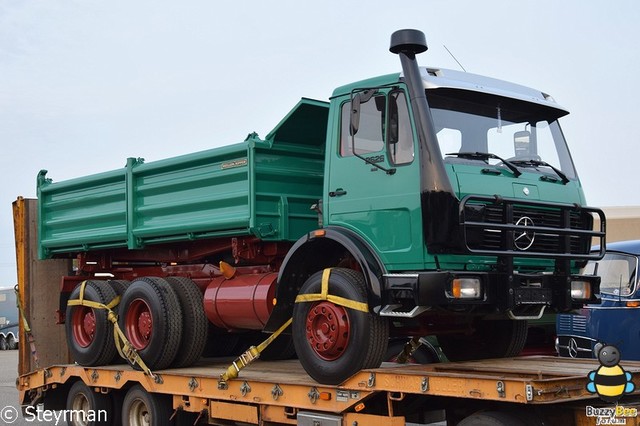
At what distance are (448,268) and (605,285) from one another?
4357 mm

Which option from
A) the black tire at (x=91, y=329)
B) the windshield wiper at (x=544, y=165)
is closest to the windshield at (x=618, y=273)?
the windshield wiper at (x=544, y=165)

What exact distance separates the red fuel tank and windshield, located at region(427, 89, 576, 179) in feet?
7.64

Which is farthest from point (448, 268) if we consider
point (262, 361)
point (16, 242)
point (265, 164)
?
point (16, 242)

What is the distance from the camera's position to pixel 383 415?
6590mm

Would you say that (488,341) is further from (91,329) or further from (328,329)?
(91,329)

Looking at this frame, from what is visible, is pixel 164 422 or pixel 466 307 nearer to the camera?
pixel 466 307

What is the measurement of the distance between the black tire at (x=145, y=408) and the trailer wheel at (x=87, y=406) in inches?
15.5

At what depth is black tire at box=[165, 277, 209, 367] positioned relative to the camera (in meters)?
8.88

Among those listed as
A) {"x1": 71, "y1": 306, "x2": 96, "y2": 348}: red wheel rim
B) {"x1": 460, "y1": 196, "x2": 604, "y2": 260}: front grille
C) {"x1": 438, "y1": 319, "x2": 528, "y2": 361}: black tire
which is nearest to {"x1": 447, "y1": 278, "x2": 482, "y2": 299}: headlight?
{"x1": 460, "y1": 196, "x2": 604, "y2": 260}: front grille

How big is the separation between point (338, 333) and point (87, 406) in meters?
4.38

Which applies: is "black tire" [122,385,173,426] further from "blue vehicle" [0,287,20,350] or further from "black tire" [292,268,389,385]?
"blue vehicle" [0,287,20,350]

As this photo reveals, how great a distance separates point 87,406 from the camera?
32.3ft

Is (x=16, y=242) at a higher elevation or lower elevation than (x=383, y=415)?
higher

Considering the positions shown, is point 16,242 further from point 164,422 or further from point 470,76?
point 470,76
